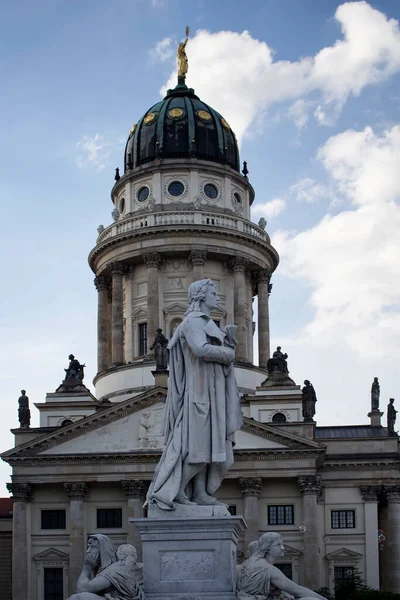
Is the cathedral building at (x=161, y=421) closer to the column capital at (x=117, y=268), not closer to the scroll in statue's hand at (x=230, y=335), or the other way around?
the column capital at (x=117, y=268)

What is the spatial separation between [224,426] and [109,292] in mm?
74542

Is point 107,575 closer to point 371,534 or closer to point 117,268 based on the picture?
point 371,534

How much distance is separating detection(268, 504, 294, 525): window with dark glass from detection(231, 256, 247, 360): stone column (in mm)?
12375

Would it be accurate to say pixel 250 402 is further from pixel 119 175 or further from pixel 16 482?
pixel 119 175

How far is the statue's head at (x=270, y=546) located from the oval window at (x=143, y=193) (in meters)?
73.1

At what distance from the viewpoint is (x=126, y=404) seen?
70062mm

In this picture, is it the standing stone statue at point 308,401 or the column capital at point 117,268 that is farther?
the column capital at point 117,268

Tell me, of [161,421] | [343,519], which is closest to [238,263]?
[161,421]

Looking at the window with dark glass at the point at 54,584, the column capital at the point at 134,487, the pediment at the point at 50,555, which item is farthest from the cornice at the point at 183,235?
the window with dark glass at the point at 54,584

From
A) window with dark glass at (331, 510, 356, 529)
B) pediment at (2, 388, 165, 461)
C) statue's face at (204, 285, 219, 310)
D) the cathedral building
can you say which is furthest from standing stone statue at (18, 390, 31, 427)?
statue's face at (204, 285, 219, 310)

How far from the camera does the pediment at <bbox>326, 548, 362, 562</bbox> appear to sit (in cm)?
7225

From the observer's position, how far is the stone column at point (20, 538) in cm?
6962

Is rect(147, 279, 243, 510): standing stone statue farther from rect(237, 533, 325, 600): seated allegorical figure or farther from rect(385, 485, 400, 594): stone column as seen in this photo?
rect(385, 485, 400, 594): stone column

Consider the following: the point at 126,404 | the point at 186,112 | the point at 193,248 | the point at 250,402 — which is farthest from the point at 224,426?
the point at 186,112
